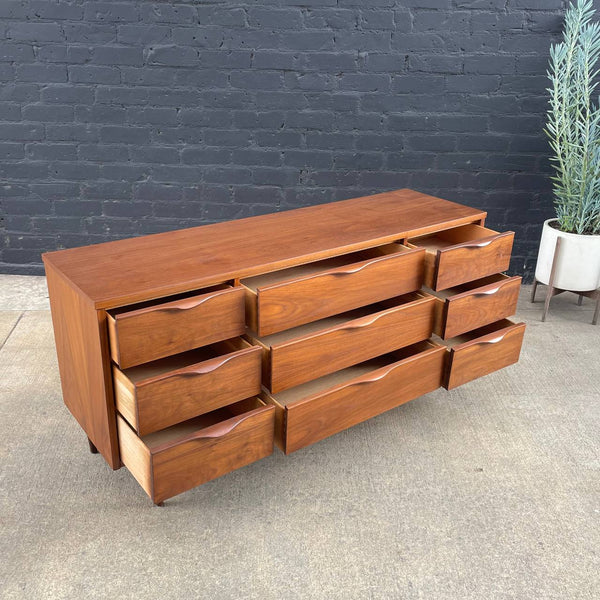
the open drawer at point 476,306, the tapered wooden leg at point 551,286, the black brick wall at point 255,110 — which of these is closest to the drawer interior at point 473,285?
the open drawer at point 476,306

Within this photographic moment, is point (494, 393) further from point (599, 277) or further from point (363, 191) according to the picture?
point (363, 191)

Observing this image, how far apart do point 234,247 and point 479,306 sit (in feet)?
2.55

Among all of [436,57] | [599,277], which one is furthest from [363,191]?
[599,277]

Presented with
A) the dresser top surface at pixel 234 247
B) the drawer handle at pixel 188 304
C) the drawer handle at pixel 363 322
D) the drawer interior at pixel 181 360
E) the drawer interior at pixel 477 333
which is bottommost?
the drawer interior at pixel 477 333

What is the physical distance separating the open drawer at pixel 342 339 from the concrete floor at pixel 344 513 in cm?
33

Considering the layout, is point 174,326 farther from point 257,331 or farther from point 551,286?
point 551,286

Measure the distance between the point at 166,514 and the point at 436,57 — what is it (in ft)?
7.13

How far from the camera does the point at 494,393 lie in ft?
7.29

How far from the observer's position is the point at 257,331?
5.11 feet

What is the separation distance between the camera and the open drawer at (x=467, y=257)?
1.84 metres

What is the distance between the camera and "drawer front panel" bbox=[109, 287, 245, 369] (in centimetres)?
138

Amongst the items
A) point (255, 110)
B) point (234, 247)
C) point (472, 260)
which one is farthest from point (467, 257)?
point (255, 110)

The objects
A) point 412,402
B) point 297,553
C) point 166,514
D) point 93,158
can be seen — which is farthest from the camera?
point 93,158

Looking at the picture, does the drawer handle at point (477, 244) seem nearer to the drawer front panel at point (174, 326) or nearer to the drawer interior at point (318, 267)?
the drawer interior at point (318, 267)
